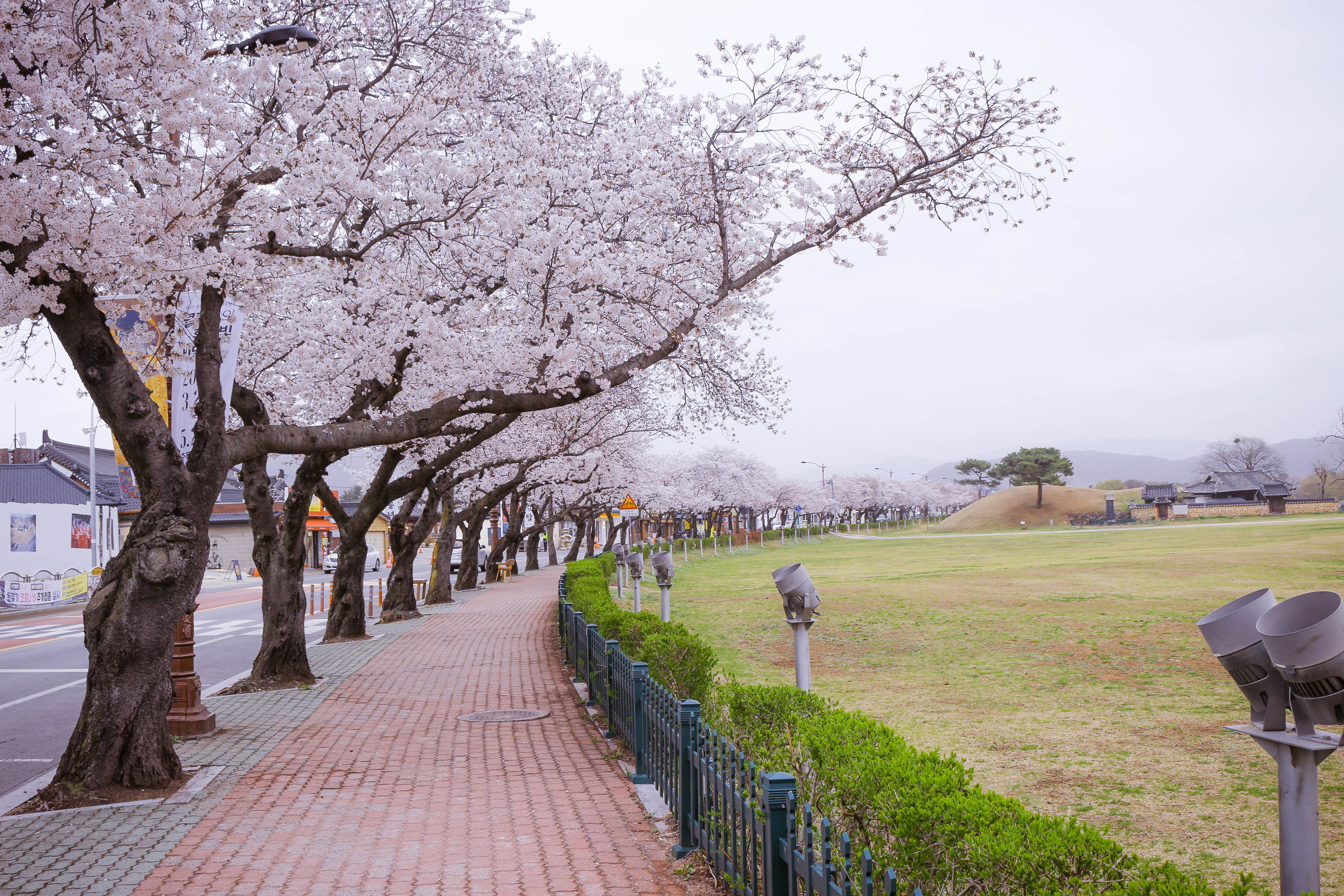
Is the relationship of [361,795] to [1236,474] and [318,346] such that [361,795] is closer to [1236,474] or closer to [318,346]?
[318,346]

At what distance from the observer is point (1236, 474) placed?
347 feet

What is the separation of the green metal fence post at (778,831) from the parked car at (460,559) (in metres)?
28.2

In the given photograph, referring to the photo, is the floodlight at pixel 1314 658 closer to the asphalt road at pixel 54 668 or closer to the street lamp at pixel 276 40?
the street lamp at pixel 276 40

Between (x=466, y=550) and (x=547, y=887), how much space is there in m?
33.2

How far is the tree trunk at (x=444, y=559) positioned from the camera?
29.5 metres

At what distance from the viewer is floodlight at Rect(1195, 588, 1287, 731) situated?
3398mm

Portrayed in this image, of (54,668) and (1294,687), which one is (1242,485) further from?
(1294,687)

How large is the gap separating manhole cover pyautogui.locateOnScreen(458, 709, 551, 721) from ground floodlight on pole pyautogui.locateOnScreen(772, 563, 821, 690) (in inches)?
168

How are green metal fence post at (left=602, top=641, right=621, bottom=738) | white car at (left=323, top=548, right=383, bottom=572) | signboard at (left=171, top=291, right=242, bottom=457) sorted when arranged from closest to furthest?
signboard at (left=171, top=291, right=242, bottom=457)
green metal fence post at (left=602, top=641, right=621, bottom=738)
white car at (left=323, top=548, right=383, bottom=572)

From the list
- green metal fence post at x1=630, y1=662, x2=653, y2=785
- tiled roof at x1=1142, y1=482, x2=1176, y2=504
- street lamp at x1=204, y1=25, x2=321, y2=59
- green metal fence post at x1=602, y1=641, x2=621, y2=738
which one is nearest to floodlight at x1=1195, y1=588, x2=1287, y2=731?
green metal fence post at x1=630, y1=662, x2=653, y2=785

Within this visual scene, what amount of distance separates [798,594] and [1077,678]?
7.38m

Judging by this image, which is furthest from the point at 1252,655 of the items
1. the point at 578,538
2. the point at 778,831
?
the point at 578,538

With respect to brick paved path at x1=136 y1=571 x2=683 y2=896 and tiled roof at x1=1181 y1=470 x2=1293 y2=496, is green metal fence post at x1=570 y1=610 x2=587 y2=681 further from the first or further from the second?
tiled roof at x1=1181 y1=470 x2=1293 y2=496

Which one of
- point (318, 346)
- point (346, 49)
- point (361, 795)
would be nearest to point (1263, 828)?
point (361, 795)
